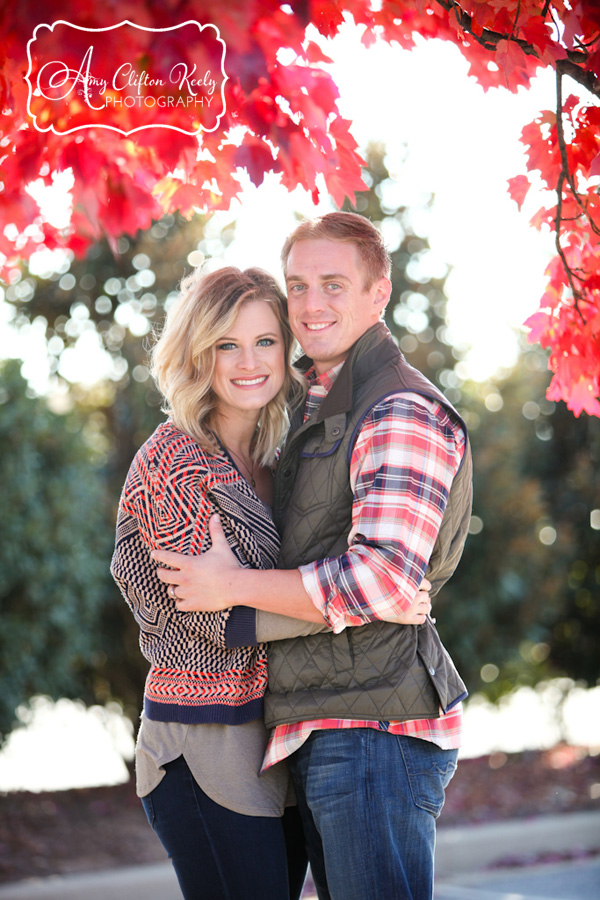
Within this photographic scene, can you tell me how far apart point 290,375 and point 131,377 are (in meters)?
4.47

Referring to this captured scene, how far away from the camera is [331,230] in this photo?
265 cm

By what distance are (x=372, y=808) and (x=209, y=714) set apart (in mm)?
470

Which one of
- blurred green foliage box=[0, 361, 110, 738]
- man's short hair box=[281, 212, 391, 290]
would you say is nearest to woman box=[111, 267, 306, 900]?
man's short hair box=[281, 212, 391, 290]

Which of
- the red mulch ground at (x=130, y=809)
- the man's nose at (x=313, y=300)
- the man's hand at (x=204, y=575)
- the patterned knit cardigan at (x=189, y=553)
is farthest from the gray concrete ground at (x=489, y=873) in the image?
the man's nose at (x=313, y=300)

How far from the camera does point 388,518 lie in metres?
2.21

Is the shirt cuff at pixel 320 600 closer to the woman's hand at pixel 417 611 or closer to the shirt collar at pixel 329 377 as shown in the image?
the woman's hand at pixel 417 611

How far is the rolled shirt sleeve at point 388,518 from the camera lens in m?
2.18

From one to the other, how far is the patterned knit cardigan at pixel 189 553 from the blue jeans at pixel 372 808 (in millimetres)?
246

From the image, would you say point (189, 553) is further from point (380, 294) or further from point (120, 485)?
point (120, 485)

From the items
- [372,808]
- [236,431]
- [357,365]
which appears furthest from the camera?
[236,431]

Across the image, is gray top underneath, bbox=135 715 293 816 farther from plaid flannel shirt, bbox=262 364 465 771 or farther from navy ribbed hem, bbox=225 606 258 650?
navy ribbed hem, bbox=225 606 258 650

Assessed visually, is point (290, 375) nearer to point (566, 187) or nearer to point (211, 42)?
point (566, 187)

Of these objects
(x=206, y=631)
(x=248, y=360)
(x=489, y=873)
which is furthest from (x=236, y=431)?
(x=489, y=873)

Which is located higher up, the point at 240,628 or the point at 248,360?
the point at 248,360
